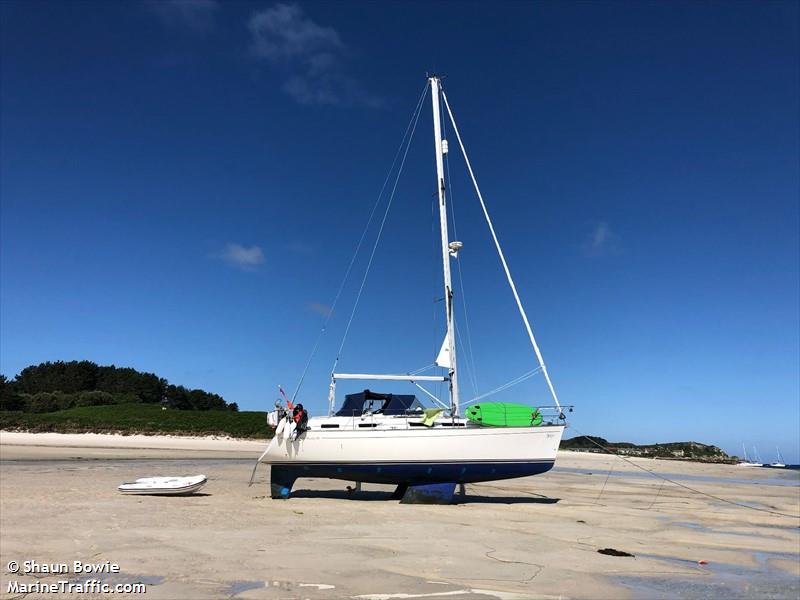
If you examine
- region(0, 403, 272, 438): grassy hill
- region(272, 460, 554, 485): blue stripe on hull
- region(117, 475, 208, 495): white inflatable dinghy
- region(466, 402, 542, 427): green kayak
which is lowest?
region(0, 403, 272, 438): grassy hill

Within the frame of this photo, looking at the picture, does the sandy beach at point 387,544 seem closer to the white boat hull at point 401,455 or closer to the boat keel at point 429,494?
the boat keel at point 429,494

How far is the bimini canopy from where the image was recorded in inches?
781

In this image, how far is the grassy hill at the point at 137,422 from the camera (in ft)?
175

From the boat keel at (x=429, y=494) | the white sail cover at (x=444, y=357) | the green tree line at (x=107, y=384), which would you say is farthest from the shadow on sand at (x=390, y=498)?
the green tree line at (x=107, y=384)

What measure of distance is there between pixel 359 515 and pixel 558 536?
5.66 metres

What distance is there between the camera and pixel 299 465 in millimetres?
18516

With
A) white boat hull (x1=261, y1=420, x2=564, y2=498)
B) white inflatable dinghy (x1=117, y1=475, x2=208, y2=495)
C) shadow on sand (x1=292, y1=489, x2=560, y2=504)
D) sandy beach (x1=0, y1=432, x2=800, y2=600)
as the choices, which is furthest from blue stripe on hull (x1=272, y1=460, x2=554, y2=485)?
white inflatable dinghy (x1=117, y1=475, x2=208, y2=495)

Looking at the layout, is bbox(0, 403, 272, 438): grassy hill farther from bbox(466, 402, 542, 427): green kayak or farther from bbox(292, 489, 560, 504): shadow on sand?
bbox(466, 402, 542, 427): green kayak

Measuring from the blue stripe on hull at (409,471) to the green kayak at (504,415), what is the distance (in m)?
1.46

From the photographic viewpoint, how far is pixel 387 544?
10586 mm

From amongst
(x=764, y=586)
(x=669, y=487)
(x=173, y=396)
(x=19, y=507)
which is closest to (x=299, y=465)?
(x=19, y=507)

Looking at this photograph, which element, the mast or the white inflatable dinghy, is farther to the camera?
the mast

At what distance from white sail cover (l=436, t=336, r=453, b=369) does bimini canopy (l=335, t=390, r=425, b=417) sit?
1760mm

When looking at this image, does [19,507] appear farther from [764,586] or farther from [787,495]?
[787,495]
